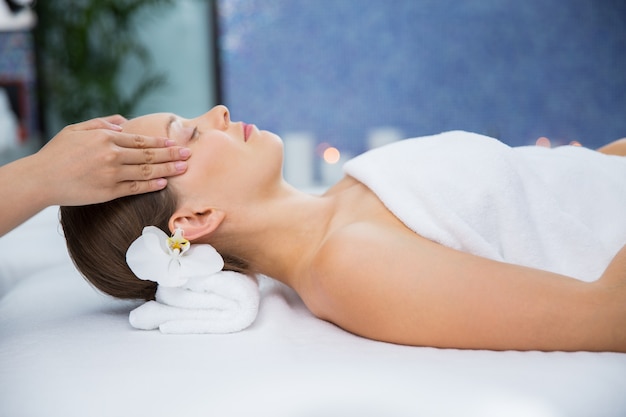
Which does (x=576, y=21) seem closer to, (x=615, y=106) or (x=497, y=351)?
(x=615, y=106)

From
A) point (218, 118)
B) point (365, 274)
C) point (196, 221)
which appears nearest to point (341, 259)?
point (365, 274)

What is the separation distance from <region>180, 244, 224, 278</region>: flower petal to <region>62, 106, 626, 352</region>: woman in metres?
0.05

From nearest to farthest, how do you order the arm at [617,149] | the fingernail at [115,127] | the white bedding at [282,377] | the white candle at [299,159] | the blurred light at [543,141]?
the white bedding at [282,377] → the fingernail at [115,127] → the arm at [617,149] → the white candle at [299,159] → the blurred light at [543,141]

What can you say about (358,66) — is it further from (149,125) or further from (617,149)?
(149,125)

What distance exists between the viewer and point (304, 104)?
4172mm

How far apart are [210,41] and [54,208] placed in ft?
7.22

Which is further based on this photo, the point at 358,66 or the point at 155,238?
the point at 358,66

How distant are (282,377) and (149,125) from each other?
25.2 inches

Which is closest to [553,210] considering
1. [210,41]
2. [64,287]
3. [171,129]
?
[171,129]

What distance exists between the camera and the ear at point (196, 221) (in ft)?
4.28

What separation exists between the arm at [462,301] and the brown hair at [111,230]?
398 mm

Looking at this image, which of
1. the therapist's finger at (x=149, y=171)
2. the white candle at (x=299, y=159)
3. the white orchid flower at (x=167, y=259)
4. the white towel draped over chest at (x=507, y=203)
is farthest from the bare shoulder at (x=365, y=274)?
the white candle at (x=299, y=159)

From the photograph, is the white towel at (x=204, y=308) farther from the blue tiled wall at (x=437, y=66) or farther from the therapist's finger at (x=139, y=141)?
the blue tiled wall at (x=437, y=66)

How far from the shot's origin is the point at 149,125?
1.34 m
